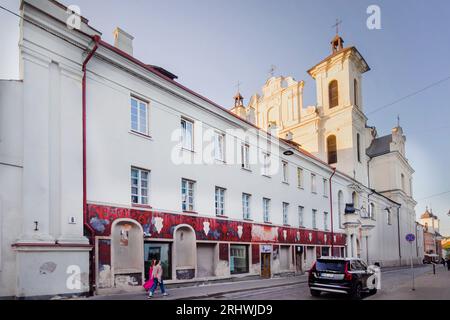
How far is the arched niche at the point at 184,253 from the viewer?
1747 cm

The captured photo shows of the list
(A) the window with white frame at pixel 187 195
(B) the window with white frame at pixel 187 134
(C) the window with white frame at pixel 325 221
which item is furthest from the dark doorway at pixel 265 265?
(C) the window with white frame at pixel 325 221

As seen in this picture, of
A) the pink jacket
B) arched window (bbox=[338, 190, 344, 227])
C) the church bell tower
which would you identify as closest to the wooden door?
arched window (bbox=[338, 190, 344, 227])

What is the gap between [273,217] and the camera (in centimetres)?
2577

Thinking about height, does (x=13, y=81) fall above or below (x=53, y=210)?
above

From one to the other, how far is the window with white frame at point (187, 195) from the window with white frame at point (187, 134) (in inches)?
65.5

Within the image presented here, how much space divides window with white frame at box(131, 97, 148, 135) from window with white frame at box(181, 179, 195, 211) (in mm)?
3238

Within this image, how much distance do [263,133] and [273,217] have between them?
549cm

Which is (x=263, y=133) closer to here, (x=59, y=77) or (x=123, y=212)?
(x=123, y=212)

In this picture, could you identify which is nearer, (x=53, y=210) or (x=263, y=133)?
(x=53, y=210)

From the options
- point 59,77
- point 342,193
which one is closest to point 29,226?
point 59,77

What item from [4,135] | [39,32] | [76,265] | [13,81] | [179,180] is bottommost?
[76,265]

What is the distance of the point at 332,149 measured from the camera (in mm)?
45000

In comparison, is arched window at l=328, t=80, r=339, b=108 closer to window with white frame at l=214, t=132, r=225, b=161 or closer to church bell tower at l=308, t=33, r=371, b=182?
church bell tower at l=308, t=33, r=371, b=182
